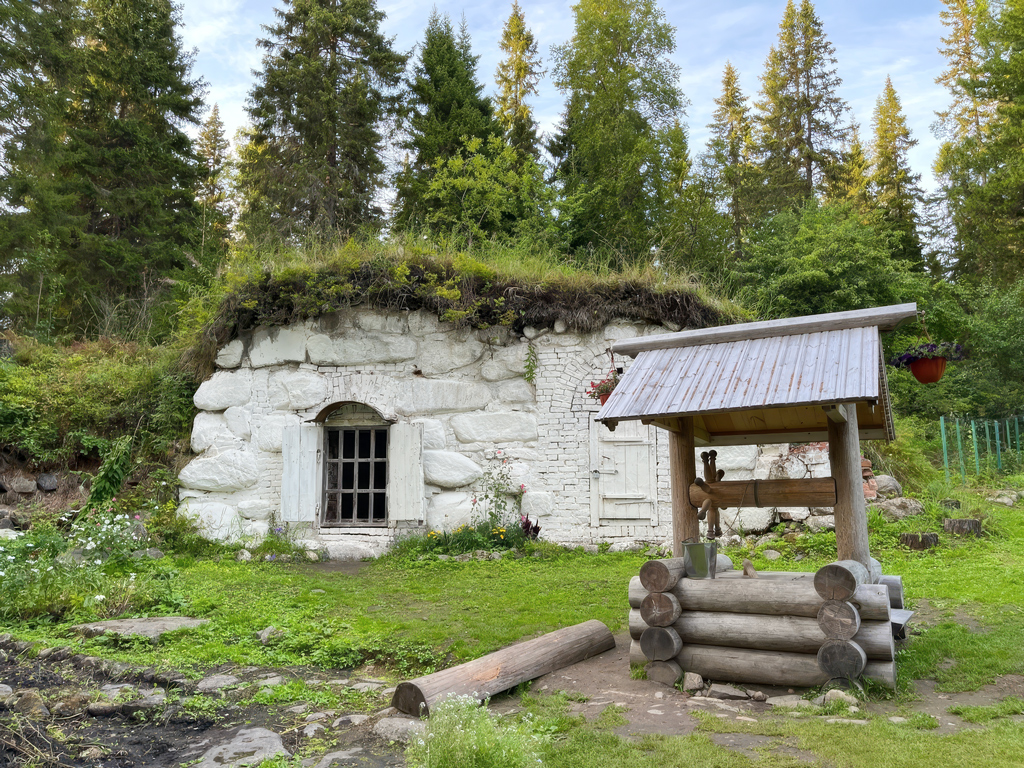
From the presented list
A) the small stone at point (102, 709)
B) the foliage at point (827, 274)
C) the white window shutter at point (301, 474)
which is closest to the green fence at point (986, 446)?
the foliage at point (827, 274)

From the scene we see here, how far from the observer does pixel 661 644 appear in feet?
14.0

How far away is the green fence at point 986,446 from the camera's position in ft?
41.5

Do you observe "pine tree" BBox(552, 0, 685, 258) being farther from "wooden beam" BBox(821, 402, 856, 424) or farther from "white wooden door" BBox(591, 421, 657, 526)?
"wooden beam" BBox(821, 402, 856, 424)

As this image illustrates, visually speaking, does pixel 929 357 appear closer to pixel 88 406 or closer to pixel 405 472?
pixel 405 472

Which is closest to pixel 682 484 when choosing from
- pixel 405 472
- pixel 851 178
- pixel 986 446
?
pixel 405 472

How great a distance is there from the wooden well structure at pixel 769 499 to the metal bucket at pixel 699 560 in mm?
66

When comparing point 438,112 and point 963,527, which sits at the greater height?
point 438,112

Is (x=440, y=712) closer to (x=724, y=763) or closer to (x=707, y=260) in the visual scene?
(x=724, y=763)

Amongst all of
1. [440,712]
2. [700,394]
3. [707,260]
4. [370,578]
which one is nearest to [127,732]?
[440,712]

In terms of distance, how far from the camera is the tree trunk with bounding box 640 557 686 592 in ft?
14.3

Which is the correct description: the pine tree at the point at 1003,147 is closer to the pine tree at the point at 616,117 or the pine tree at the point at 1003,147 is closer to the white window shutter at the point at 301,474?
the pine tree at the point at 616,117

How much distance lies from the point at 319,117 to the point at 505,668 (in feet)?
54.6

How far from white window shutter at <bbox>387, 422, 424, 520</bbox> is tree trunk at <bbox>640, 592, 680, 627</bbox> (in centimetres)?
526

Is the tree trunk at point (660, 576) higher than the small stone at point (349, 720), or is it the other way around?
the tree trunk at point (660, 576)
